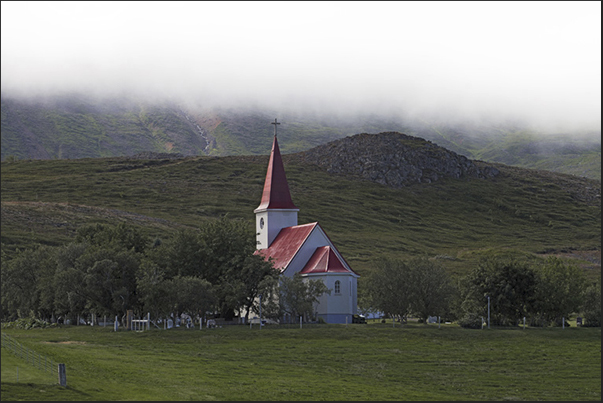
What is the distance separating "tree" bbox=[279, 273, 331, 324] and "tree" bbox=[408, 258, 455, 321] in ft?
28.5

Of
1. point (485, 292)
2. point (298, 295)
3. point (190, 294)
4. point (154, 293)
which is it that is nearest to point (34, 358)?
point (154, 293)

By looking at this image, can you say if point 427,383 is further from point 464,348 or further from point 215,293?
point 215,293

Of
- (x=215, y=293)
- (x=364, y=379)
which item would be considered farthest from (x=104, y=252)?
(x=364, y=379)

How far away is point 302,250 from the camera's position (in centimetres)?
7806

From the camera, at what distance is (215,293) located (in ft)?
226

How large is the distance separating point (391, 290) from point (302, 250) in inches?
466

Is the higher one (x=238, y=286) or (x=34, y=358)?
(x=238, y=286)

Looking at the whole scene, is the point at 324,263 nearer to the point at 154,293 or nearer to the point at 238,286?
the point at 238,286

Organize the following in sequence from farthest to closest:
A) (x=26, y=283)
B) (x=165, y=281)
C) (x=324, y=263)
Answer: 1. (x=26, y=283)
2. (x=324, y=263)
3. (x=165, y=281)

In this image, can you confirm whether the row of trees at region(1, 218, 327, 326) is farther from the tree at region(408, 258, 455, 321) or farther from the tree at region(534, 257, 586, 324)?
the tree at region(534, 257, 586, 324)

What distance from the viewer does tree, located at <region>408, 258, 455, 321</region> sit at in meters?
71.2

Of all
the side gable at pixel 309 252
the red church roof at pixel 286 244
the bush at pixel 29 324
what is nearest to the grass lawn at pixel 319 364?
the bush at pixel 29 324

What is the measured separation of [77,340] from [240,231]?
24.8m

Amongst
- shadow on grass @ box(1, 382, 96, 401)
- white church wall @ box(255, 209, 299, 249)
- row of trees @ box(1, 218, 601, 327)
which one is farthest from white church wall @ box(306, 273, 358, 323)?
shadow on grass @ box(1, 382, 96, 401)
